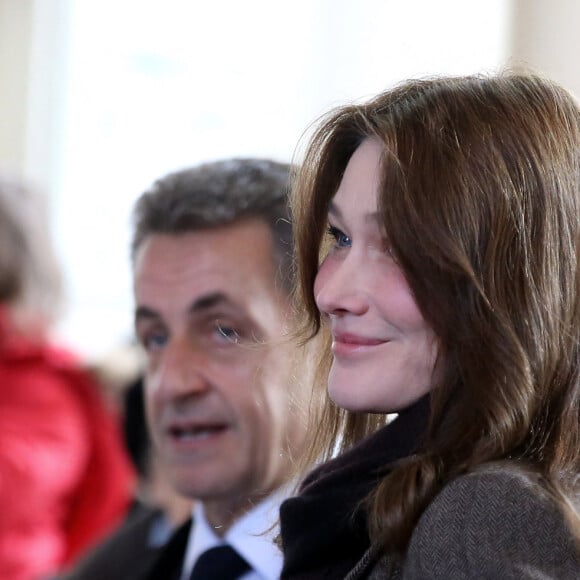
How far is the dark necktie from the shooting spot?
1.42 meters

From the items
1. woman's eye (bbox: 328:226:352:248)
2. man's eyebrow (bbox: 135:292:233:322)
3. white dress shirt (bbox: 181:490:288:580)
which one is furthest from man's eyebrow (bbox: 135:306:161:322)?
woman's eye (bbox: 328:226:352:248)

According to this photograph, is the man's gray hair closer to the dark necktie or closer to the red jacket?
the dark necktie

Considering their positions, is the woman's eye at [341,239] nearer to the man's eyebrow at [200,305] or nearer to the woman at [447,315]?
the woman at [447,315]

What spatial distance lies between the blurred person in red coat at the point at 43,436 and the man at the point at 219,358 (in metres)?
0.69

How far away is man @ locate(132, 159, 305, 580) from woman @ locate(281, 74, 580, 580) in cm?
45

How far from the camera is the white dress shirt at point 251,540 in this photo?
139cm

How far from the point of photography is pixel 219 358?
1550 millimetres

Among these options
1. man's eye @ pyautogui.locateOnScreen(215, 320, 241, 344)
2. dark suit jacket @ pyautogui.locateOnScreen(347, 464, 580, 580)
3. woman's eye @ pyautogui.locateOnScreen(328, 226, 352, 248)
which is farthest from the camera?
man's eye @ pyautogui.locateOnScreen(215, 320, 241, 344)

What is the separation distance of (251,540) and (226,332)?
0.26 m

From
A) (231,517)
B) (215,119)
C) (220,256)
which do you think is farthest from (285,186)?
(215,119)

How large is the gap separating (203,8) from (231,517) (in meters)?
→ 2.62

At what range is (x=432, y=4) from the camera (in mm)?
2832

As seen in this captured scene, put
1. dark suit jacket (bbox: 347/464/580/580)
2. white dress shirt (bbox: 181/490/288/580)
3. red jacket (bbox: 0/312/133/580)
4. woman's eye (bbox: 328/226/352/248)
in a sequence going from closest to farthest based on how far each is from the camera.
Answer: dark suit jacket (bbox: 347/464/580/580)
woman's eye (bbox: 328/226/352/248)
white dress shirt (bbox: 181/490/288/580)
red jacket (bbox: 0/312/133/580)

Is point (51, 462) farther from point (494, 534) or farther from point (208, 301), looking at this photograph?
point (494, 534)
